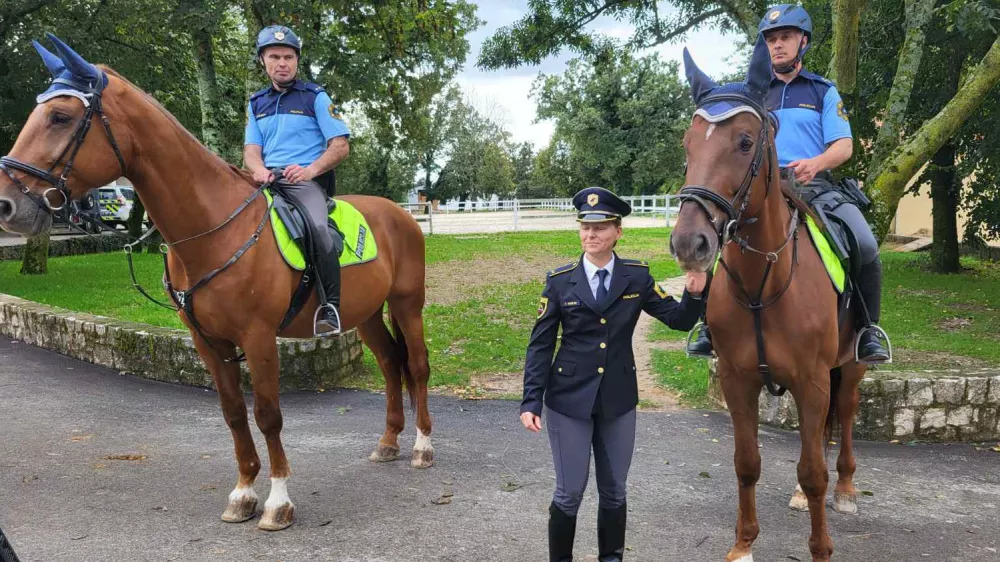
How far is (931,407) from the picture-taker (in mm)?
5805

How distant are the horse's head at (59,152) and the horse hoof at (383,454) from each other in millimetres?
2907

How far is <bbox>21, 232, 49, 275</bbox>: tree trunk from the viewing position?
16.2 meters

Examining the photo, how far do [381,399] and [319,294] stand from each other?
2.78m

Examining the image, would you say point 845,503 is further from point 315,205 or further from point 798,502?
point 315,205

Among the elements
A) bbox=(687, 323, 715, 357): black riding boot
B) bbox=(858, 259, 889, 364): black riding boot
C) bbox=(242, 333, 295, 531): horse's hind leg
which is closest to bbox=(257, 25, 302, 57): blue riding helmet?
bbox=(242, 333, 295, 531): horse's hind leg

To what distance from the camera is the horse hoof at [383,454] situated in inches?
215

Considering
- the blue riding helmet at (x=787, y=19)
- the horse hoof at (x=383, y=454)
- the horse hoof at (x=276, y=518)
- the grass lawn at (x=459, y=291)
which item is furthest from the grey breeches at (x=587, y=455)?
the grass lawn at (x=459, y=291)

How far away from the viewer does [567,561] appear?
330 cm

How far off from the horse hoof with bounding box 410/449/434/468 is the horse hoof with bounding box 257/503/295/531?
1229 millimetres

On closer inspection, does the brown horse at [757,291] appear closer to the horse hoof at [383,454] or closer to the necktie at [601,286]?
the necktie at [601,286]

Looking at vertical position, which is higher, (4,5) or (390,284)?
(4,5)

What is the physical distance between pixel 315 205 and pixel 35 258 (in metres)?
15.5

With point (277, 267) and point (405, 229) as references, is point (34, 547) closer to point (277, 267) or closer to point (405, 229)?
point (277, 267)

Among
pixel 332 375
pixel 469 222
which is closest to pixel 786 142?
pixel 332 375
